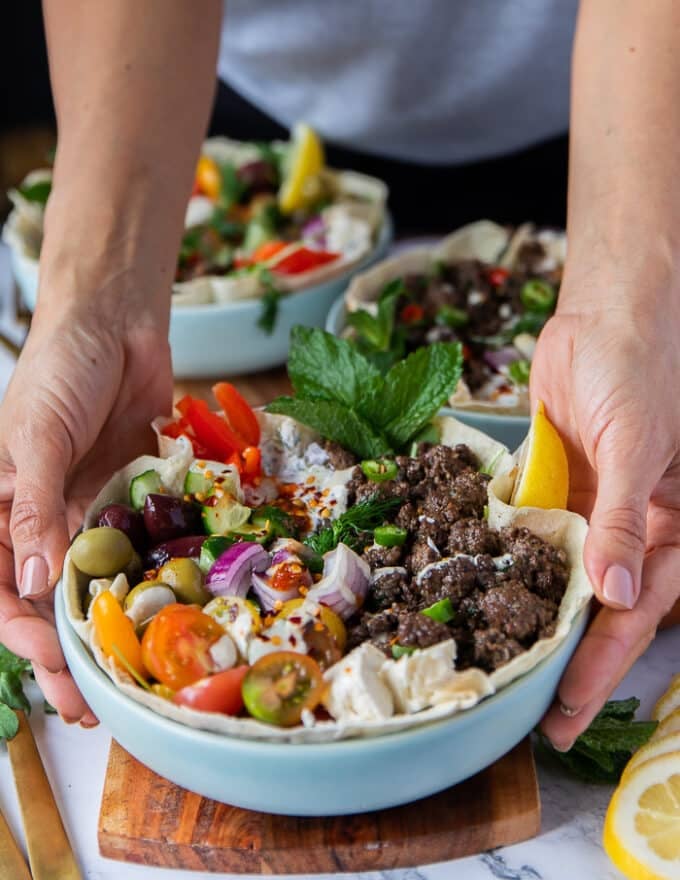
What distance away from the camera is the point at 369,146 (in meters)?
4.72

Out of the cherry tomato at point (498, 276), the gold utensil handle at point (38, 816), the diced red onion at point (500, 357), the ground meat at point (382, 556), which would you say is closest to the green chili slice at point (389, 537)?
the ground meat at point (382, 556)

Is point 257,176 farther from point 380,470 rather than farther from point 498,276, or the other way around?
point 380,470

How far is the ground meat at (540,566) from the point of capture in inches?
87.7

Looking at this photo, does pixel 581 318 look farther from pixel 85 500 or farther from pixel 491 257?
pixel 491 257

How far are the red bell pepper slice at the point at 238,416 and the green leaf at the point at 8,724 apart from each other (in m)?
0.80

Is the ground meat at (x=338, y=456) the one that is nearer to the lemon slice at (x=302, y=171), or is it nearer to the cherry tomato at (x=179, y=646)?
the cherry tomato at (x=179, y=646)

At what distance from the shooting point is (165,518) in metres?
2.43

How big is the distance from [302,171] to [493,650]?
9.38 ft

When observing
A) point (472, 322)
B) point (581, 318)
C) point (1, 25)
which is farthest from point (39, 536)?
point (1, 25)

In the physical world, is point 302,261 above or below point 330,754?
below

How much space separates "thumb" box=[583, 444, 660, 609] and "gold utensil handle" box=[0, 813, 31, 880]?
3.79ft

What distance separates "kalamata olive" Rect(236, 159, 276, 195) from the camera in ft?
15.1

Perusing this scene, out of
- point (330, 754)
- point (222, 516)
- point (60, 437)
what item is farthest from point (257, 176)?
point (330, 754)

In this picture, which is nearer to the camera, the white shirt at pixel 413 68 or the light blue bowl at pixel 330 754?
the light blue bowl at pixel 330 754
